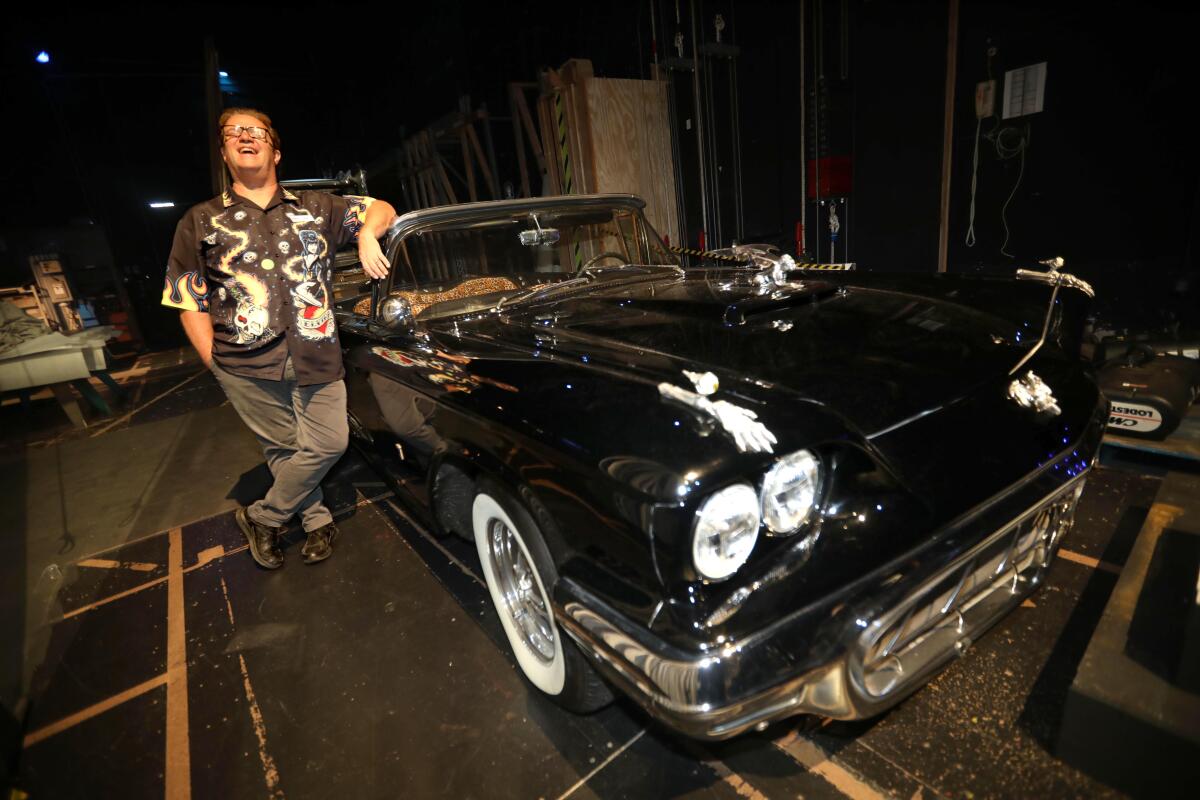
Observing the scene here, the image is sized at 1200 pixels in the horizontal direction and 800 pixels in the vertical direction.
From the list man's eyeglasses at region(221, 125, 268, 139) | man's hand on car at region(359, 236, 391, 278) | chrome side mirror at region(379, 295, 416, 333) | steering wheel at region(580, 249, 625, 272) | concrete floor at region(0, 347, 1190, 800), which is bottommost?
concrete floor at region(0, 347, 1190, 800)

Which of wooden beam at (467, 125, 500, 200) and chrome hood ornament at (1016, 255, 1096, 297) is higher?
wooden beam at (467, 125, 500, 200)

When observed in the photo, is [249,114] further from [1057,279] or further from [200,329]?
[1057,279]

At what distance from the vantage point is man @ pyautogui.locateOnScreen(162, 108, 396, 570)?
2.26m

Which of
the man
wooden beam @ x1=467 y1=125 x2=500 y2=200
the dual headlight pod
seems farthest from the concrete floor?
wooden beam @ x1=467 y1=125 x2=500 y2=200

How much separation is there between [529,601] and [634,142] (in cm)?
608

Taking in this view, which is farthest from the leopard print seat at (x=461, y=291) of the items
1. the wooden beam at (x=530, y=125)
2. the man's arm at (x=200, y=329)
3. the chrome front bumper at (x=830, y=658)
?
the wooden beam at (x=530, y=125)

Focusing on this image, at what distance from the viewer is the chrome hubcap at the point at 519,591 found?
6.27 feet

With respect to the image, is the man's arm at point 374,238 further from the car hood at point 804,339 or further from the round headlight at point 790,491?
the round headlight at point 790,491

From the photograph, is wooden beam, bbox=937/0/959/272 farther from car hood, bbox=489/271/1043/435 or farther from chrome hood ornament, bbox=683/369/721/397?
chrome hood ornament, bbox=683/369/721/397

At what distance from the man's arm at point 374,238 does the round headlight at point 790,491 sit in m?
1.81

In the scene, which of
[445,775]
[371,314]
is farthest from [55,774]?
[371,314]

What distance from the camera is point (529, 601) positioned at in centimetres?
197

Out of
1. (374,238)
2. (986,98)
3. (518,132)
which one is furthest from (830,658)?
(518,132)

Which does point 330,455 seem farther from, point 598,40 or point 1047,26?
point 598,40
